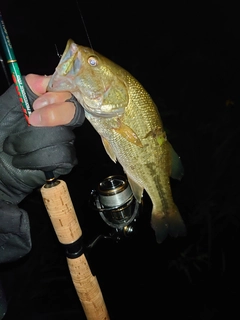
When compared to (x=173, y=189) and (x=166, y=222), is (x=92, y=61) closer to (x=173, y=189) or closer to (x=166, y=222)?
(x=166, y=222)

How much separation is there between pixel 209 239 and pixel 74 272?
394 cm

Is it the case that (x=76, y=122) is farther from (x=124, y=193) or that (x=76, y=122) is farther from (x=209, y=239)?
(x=209, y=239)

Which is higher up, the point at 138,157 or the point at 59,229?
the point at 138,157

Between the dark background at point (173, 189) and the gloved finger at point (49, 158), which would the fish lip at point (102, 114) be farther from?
the dark background at point (173, 189)

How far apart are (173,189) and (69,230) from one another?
4273mm

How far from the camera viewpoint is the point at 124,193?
1.95m

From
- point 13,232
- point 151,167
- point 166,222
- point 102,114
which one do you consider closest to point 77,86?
point 102,114

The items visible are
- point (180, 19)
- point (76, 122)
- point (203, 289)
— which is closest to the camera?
point (76, 122)

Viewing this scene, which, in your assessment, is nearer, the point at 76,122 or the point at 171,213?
the point at 76,122

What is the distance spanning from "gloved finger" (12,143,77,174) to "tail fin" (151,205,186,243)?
0.77 metres

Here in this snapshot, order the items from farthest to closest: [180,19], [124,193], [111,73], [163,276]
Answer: [180,19] < [163,276] < [124,193] < [111,73]

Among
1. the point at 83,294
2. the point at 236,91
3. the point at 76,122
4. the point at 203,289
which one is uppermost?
the point at 76,122

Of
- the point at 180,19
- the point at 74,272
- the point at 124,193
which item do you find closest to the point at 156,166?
the point at 124,193

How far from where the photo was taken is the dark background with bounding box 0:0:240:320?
4.18m
